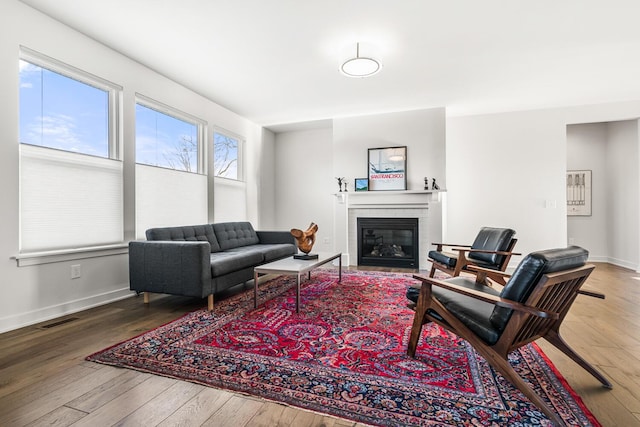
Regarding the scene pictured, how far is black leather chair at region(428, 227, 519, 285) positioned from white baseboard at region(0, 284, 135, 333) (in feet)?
12.0

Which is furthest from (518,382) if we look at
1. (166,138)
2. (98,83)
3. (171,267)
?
(166,138)

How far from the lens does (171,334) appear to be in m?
2.36

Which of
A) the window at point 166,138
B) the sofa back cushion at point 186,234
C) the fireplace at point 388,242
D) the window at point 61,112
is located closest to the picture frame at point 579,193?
the fireplace at point 388,242

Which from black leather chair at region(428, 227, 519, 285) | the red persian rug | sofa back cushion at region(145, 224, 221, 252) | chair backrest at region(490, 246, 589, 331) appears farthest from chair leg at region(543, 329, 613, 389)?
sofa back cushion at region(145, 224, 221, 252)

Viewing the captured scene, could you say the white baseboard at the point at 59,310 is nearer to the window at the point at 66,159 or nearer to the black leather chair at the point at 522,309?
the window at the point at 66,159

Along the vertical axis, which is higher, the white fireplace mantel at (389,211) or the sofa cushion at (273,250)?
the white fireplace mantel at (389,211)

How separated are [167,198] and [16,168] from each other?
1.60 m

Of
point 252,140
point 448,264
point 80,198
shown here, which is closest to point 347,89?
point 252,140

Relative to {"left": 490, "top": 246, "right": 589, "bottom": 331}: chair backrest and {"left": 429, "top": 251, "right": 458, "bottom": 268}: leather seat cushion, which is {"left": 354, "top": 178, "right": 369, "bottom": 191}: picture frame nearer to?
{"left": 429, "top": 251, "right": 458, "bottom": 268}: leather seat cushion

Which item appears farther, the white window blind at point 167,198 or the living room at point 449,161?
the living room at point 449,161

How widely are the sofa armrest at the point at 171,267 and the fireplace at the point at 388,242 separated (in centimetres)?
322

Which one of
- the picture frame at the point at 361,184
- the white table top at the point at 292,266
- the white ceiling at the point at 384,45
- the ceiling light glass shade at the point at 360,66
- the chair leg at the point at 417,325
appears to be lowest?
the chair leg at the point at 417,325

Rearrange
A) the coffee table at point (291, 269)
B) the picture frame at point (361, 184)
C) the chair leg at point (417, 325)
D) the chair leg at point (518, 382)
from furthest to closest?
the picture frame at point (361, 184) → the coffee table at point (291, 269) → the chair leg at point (417, 325) → the chair leg at point (518, 382)

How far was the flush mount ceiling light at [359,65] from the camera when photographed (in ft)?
10.7
